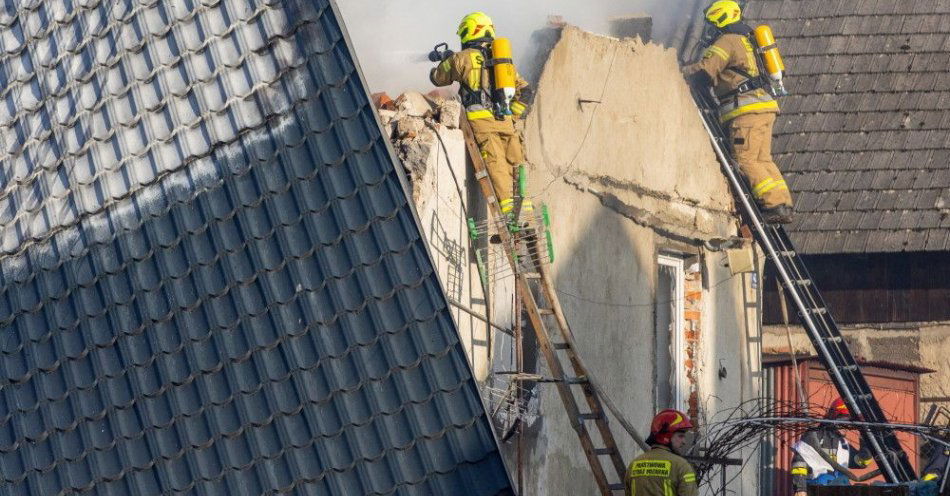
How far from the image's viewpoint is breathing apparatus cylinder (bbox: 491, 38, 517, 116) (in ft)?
26.8

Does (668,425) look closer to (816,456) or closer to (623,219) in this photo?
(623,219)

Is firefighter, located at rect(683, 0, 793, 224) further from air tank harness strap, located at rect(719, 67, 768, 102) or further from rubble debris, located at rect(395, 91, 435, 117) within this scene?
rubble debris, located at rect(395, 91, 435, 117)

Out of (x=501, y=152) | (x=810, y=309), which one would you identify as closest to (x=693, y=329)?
(x=810, y=309)

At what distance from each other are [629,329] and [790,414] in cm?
256

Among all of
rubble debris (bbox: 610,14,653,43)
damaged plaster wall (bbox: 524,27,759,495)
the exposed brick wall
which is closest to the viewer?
damaged plaster wall (bbox: 524,27,759,495)

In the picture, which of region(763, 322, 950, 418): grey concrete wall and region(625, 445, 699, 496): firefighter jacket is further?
region(763, 322, 950, 418): grey concrete wall

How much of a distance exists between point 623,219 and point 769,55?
2792 millimetres

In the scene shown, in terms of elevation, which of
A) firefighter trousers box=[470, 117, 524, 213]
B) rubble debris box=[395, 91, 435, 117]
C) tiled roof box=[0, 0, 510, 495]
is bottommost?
tiled roof box=[0, 0, 510, 495]

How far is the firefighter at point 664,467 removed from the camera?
6.15m

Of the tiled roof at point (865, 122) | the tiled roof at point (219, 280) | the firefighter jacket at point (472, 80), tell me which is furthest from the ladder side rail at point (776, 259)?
the tiled roof at point (219, 280)

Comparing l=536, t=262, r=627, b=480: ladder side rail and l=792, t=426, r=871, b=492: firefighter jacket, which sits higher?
l=536, t=262, r=627, b=480: ladder side rail

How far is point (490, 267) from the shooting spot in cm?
823

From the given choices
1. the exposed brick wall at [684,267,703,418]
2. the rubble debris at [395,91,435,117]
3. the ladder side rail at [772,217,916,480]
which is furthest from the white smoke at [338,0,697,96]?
the ladder side rail at [772,217,916,480]

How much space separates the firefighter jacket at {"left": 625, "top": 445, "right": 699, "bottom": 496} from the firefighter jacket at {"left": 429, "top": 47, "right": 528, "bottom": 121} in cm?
271
